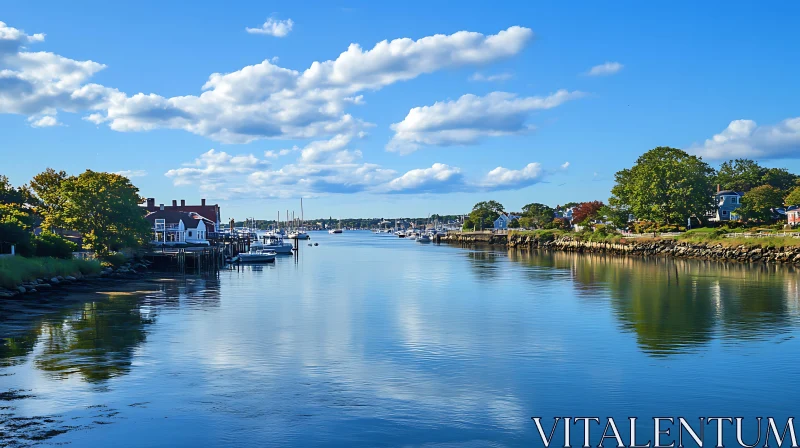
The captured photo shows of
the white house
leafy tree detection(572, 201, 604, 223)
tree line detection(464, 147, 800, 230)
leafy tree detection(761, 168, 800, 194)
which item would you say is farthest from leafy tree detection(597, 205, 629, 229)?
the white house

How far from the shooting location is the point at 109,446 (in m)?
16.6

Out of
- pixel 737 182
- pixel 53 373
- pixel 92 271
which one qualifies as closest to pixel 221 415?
pixel 53 373

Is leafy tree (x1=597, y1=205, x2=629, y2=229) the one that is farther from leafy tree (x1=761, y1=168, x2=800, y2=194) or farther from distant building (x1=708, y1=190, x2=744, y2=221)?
leafy tree (x1=761, y1=168, x2=800, y2=194)

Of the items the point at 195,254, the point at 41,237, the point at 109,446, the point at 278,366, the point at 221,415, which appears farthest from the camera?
the point at 195,254

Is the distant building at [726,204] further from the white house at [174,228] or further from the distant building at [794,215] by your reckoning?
the white house at [174,228]

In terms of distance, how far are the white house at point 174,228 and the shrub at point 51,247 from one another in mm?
49514

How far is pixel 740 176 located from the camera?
569ft

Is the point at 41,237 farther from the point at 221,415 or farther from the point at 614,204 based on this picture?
the point at 614,204

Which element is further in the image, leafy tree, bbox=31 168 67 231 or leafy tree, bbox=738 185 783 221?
leafy tree, bbox=738 185 783 221

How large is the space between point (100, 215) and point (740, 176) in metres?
154

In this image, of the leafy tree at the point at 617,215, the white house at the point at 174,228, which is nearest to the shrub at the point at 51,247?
the white house at the point at 174,228

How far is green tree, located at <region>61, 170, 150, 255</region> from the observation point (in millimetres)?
70562

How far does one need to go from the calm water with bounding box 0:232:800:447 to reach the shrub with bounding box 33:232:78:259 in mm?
14817

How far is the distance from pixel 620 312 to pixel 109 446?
31.4 meters
